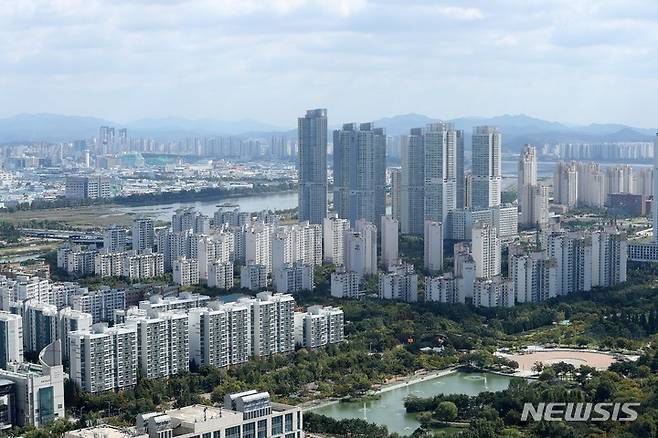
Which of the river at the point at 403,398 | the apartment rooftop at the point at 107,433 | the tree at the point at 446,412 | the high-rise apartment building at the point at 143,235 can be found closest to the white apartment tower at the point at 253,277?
the high-rise apartment building at the point at 143,235

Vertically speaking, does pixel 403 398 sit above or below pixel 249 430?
below

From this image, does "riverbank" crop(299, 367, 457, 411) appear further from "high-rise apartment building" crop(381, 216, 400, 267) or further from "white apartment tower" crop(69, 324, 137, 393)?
"high-rise apartment building" crop(381, 216, 400, 267)

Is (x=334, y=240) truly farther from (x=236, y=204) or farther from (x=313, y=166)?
(x=236, y=204)

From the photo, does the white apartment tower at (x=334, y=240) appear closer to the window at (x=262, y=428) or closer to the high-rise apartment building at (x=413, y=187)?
the high-rise apartment building at (x=413, y=187)

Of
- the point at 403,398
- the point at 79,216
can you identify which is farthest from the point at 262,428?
the point at 79,216

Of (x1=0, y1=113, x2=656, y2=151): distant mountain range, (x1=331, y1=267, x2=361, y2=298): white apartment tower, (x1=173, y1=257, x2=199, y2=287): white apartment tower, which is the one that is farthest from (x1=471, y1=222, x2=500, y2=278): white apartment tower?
(x1=0, y1=113, x2=656, y2=151): distant mountain range

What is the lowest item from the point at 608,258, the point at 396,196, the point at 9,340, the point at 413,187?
the point at 9,340

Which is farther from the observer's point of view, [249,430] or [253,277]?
[253,277]

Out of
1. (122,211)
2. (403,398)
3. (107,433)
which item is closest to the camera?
(107,433)

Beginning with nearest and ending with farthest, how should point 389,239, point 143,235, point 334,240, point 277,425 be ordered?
point 277,425 → point 334,240 → point 389,239 → point 143,235
